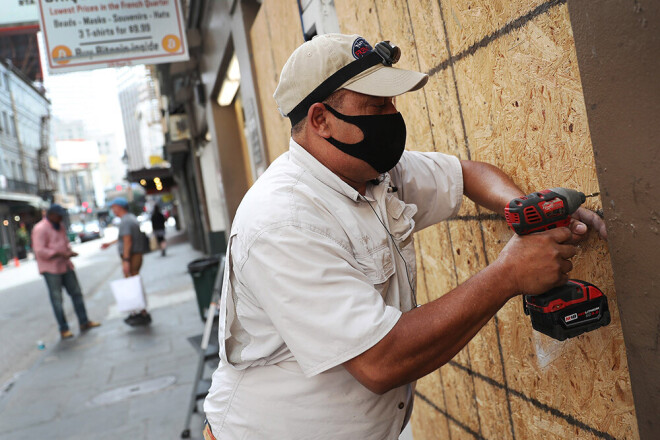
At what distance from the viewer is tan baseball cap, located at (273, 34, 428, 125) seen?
169cm

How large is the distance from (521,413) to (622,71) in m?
1.51

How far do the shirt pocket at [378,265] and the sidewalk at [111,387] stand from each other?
11.7 ft

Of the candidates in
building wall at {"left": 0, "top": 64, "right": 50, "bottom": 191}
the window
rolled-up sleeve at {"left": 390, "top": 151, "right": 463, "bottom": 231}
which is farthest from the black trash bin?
building wall at {"left": 0, "top": 64, "right": 50, "bottom": 191}

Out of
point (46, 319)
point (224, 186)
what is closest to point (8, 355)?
point (46, 319)

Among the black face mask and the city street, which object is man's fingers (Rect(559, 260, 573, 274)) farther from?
the city street

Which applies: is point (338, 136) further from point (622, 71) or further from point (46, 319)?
point (46, 319)

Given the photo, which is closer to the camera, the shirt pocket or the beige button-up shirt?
the beige button-up shirt

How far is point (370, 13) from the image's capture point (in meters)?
2.84

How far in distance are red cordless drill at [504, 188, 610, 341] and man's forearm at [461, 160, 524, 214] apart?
380 mm

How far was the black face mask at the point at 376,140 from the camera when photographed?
177cm

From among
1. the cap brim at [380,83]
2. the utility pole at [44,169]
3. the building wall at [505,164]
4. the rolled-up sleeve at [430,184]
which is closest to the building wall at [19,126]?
the utility pole at [44,169]

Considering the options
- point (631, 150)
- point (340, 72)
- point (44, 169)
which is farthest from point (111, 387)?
point (44, 169)

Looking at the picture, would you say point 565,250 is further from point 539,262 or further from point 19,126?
point 19,126

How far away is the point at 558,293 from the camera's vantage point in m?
1.51
